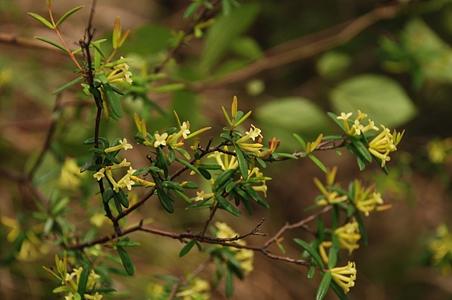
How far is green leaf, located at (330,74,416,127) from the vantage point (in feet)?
5.26

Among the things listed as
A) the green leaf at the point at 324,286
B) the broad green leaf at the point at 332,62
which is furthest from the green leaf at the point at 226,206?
the broad green leaf at the point at 332,62

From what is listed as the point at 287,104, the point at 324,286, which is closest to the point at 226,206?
the point at 324,286

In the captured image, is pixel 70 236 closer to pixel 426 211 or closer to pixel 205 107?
pixel 205 107

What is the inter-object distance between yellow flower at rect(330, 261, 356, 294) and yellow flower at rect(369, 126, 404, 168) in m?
0.14

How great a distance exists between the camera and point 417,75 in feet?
4.83

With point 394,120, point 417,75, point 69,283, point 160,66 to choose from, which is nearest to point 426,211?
point 394,120

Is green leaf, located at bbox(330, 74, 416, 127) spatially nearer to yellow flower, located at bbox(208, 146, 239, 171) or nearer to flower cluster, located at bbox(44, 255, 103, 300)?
yellow flower, located at bbox(208, 146, 239, 171)

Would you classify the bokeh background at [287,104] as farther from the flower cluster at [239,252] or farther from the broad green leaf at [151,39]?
the flower cluster at [239,252]

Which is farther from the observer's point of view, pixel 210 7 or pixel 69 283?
pixel 210 7

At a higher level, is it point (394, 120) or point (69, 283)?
point (69, 283)

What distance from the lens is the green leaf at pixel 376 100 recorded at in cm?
160

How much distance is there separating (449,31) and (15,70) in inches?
51.9

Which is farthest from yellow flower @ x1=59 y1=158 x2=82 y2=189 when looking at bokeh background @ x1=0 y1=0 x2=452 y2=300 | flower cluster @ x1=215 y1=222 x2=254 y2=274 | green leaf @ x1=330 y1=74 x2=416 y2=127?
green leaf @ x1=330 y1=74 x2=416 y2=127

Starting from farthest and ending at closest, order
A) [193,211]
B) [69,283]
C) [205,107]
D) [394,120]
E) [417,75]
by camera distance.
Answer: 1. [205,107]
2. [193,211]
3. [394,120]
4. [417,75]
5. [69,283]
